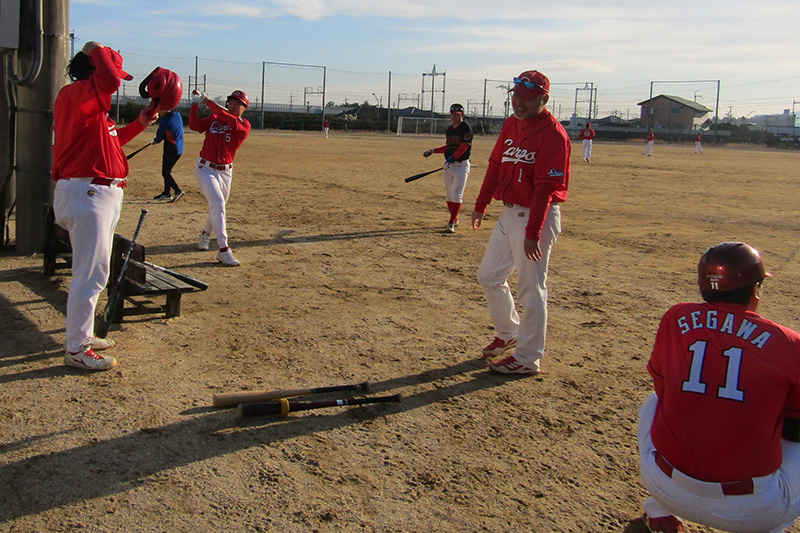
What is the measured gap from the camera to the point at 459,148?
1112 centimetres

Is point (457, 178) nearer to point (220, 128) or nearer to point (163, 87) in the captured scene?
point (220, 128)

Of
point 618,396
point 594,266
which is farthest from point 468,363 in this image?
point 594,266

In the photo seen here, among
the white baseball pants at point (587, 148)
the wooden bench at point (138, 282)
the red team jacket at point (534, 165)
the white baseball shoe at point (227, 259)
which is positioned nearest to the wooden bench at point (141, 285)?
the wooden bench at point (138, 282)

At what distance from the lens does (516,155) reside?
16.2 feet

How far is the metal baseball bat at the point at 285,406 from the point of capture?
4.10 m

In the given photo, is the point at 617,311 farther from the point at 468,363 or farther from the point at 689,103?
the point at 689,103

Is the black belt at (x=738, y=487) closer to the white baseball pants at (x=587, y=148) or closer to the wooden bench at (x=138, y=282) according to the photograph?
the wooden bench at (x=138, y=282)

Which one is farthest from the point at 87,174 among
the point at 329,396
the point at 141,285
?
the point at 329,396

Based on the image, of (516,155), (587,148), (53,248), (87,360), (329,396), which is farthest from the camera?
(587,148)

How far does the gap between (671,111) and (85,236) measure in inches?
3656

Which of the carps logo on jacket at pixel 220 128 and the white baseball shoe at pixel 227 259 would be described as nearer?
the white baseball shoe at pixel 227 259

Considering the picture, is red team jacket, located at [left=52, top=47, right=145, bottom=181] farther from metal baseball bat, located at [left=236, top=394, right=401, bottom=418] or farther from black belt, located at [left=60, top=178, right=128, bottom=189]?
metal baseball bat, located at [left=236, top=394, right=401, bottom=418]

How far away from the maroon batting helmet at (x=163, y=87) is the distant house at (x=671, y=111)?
8689cm

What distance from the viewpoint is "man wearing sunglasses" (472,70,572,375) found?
186 inches
